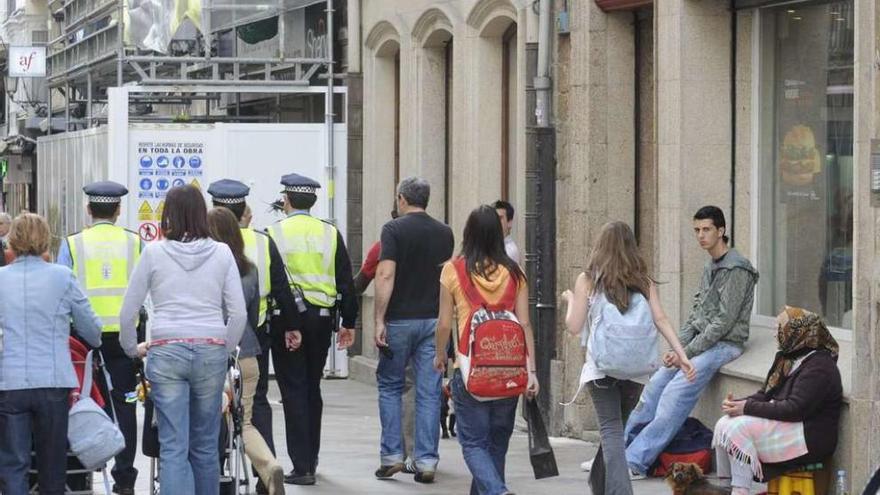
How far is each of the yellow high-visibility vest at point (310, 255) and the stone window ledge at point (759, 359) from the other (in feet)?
8.34

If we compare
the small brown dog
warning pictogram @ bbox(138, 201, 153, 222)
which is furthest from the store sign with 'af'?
the small brown dog

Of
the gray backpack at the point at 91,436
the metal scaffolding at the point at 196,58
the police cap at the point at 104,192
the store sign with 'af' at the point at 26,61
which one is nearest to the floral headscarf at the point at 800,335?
→ the gray backpack at the point at 91,436

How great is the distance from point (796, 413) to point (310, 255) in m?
3.30

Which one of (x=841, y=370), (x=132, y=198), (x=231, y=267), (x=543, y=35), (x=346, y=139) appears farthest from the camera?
(x=346, y=139)

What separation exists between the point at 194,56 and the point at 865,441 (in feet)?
37.8

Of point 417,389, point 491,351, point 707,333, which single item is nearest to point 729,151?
point 707,333

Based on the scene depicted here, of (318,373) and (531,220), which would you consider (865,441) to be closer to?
(318,373)

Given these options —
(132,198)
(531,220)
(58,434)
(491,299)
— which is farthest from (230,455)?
(132,198)

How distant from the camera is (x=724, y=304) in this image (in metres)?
11.4

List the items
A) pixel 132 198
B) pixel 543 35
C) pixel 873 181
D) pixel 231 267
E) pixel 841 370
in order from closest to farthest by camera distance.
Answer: pixel 231 267, pixel 873 181, pixel 841 370, pixel 543 35, pixel 132 198

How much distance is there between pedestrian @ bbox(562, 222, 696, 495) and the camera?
32.2 feet

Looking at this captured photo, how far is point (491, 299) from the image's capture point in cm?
962

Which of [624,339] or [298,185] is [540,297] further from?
[624,339]

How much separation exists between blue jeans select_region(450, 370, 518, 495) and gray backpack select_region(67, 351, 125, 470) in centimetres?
176
